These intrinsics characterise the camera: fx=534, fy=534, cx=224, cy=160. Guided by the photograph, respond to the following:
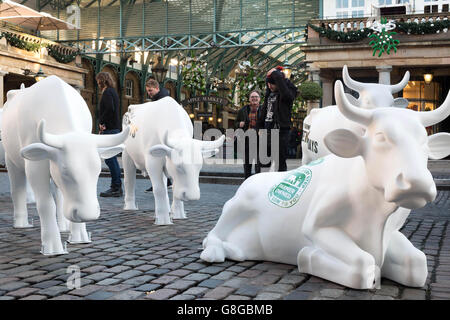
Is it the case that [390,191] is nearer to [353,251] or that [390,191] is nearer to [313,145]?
[353,251]

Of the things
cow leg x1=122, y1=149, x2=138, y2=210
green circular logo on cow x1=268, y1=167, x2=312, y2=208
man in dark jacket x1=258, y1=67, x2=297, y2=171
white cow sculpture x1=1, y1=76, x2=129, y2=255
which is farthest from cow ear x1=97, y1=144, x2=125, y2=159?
man in dark jacket x1=258, y1=67, x2=297, y2=171

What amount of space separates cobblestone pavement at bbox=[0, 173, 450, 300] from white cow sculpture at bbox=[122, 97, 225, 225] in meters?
0.47

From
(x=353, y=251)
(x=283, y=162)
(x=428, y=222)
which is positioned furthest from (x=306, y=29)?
(x=353, y=251)

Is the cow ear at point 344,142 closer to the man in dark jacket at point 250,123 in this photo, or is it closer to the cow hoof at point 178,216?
the cow hoof at point 178,216

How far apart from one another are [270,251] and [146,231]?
7.57 feet

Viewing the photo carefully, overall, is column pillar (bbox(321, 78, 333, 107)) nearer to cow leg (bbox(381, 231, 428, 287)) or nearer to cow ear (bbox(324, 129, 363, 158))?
cow leg (bbox(381, 231, 428, 287))

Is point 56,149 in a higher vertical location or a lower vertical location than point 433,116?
lower

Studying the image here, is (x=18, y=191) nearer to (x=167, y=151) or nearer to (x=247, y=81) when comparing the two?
(x=167, y=151)

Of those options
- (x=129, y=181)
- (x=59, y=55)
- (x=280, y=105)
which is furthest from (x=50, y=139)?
(x=59, y=55)

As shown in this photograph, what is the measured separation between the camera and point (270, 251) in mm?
4352

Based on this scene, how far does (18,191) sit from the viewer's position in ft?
20.8

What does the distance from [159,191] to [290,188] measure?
3.07 metres

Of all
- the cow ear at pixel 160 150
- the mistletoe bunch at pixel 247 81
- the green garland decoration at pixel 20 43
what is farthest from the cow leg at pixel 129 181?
the green garland decoration at pixel 20 43
